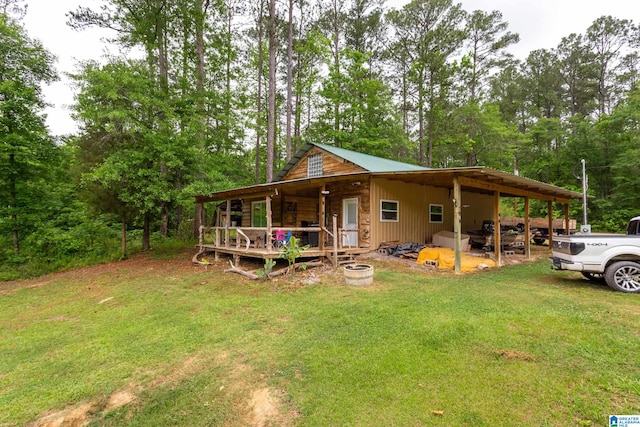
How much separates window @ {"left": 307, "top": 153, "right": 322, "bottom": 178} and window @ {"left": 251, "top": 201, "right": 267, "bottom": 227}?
284 cm

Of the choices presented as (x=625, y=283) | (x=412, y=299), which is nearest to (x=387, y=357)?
(x=412, y=299)

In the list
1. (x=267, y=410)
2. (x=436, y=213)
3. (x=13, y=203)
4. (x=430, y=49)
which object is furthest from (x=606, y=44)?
(x=13, y=203)

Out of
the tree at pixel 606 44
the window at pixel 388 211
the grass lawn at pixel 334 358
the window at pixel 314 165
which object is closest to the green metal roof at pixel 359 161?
the window at pixel 314 165

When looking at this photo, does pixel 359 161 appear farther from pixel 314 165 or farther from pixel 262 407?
pixel 262 407

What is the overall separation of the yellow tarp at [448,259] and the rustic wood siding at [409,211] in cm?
189

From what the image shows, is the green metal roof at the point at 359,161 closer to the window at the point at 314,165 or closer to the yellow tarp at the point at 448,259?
the window at the point at 314,165

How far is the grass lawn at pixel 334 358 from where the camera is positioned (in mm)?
2549

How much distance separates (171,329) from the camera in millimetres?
4738

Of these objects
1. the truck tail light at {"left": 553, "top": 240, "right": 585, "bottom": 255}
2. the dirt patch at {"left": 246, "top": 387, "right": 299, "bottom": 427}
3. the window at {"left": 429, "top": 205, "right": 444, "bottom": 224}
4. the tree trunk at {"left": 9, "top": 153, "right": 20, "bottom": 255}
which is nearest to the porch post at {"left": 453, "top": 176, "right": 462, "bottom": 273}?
the truck tail light at {"left": 553, "top": 240, "right": 585, "bottom": 255}

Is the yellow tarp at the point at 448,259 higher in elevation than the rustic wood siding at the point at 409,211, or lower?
lower

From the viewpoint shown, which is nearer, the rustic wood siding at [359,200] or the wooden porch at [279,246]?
the wooden porch at [279,246]

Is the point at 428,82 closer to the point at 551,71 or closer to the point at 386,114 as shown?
the point at 386,114

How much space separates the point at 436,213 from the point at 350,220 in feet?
14.1

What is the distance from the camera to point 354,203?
11.6 m
